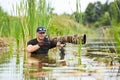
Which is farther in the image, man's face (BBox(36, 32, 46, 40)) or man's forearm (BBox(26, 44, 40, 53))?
man's forearm (BBox(26, 44, 40, 53))

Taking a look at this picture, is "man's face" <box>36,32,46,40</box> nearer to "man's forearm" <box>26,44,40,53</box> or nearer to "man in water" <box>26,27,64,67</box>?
"man in water" <box>26,27,64,67</box>

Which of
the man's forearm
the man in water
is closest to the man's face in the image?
the man in water

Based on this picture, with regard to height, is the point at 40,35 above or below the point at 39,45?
above

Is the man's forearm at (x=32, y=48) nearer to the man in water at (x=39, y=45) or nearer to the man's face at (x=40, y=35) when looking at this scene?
the man in water at (x=39, y=45)

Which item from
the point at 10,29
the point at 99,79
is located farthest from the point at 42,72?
the point at 10,29

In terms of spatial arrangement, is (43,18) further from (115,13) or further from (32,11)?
(115,13)

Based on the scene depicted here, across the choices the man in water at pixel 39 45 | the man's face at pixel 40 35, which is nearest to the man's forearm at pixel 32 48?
the man in water at pixel 39 45

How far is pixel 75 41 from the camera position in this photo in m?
11.0

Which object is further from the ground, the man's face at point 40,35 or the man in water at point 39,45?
the man's face at point 40,35

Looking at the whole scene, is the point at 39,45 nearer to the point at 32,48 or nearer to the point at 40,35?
the point at 32,48

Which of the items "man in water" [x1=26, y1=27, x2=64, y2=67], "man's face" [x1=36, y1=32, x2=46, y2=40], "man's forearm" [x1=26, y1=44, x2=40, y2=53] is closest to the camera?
"man's face" [x1=36, y1=32, x2=46, y2=40]

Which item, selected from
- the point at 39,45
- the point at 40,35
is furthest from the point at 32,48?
the point at 40,35

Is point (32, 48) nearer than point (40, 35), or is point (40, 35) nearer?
point (40, 35)

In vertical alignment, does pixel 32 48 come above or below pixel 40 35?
below
